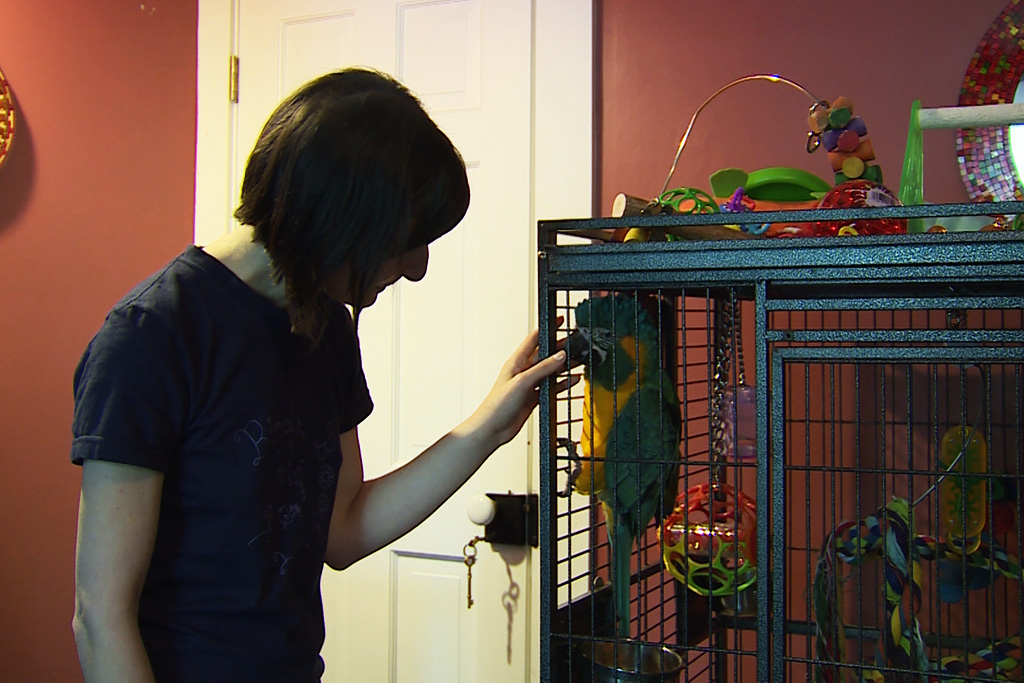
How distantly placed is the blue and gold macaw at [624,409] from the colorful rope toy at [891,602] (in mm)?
189

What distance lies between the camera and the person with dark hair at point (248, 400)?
77 centimetres

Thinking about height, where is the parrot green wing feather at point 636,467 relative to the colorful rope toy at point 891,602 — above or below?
above

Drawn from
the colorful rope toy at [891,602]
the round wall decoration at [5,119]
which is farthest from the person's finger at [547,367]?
the round wall decoration at [5,119]

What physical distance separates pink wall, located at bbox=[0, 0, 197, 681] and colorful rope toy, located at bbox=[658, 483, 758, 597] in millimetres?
1409

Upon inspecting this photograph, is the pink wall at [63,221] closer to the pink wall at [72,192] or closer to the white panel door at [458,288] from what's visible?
the pink wall at [72,192]

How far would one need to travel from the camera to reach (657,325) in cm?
98

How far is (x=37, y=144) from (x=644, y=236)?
5.08 ft

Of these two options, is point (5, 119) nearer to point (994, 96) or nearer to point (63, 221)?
point (63, 221)

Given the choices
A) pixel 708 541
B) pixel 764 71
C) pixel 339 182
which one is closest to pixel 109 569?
pixel 339 182

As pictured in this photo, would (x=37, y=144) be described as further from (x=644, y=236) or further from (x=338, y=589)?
(x=644, y=236)

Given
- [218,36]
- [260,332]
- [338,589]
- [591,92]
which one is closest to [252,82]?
[218,36]

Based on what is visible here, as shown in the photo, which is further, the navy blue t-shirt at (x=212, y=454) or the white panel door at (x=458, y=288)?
the white panel door at (x=458, y=288)

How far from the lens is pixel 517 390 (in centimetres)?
96

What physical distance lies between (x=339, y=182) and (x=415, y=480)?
0.42 m
